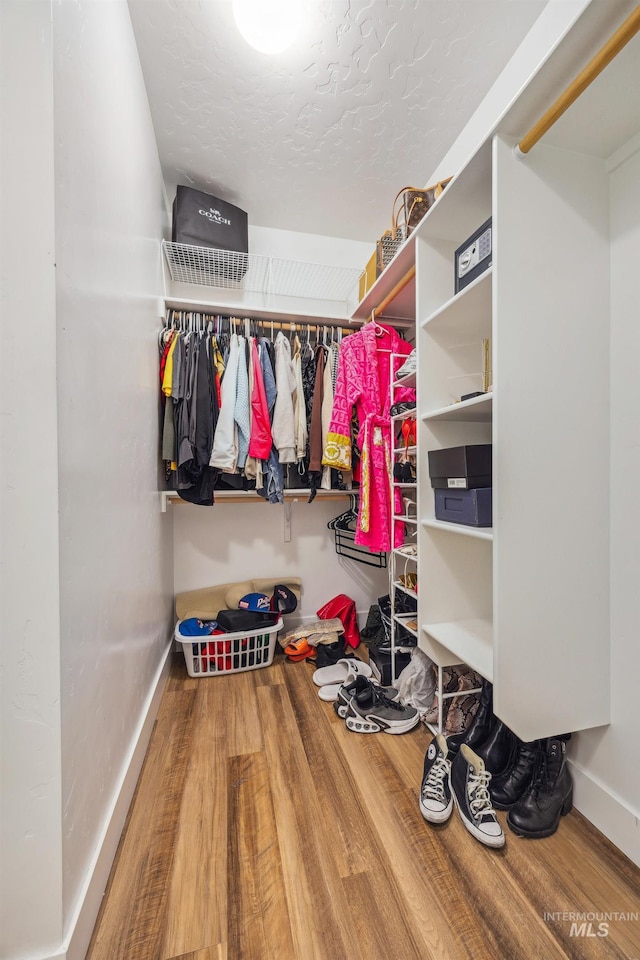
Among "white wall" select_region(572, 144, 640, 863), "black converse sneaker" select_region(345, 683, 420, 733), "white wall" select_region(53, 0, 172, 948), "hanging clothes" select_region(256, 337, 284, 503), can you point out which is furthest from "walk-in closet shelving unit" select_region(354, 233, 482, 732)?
"white wall" select_region(53, 0, 172, 948)

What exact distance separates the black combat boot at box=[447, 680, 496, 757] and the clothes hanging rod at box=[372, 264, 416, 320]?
1652mm

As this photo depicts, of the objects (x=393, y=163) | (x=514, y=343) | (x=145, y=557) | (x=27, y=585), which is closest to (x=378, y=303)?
(x=393, y=163)

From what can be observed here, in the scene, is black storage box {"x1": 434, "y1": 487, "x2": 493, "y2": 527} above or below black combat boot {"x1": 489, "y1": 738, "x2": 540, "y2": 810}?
above

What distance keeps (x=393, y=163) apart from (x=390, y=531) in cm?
185

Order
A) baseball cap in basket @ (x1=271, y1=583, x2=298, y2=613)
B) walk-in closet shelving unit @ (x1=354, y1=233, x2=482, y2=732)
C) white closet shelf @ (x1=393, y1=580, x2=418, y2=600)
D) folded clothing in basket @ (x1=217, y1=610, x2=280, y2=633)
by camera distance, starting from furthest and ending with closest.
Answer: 1. baseball cap in basket @ (x1=271, y1=583, x2=298, y2=613)
2. folded clothing in basket @ (x1=217, y1=610, x2=280, y2=633)
3. white closet shelf @ (x1=393, y1=580, x2=418, y2=600)
4. walk-in closet shelving unit @ (x1=354, y1=233, x2=482, y2=732)

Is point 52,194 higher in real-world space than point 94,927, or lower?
higher

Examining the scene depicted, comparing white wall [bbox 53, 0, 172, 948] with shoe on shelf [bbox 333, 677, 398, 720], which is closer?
white wall [bbox 53, 0, 172, 948]

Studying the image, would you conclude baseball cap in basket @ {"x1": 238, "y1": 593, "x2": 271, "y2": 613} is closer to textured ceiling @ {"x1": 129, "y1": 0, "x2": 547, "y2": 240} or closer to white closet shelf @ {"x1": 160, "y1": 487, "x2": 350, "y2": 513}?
white closet shelf @ {"x1": 160, "y1": 487, "x2": 350, "y2": 513}

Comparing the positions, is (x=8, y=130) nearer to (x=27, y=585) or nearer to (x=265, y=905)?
(x=27, y=585)

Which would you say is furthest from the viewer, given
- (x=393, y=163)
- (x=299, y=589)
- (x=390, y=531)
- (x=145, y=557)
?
(x=299, y=589)

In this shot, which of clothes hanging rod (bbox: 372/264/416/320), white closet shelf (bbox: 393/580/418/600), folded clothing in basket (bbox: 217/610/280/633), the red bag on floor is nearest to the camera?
white closet shelf (bbox: 393/580/418/600)

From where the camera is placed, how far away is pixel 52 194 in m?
0.68

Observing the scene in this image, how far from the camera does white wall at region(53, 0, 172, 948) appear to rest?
0.73 metres

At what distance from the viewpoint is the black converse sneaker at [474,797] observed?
38.6 inches
